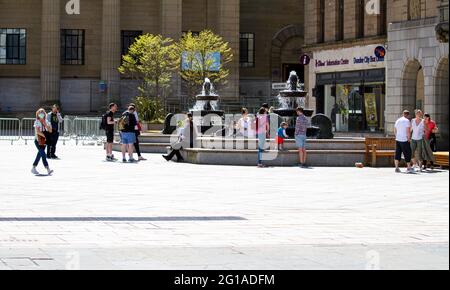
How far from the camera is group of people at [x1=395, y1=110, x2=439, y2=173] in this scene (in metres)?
26.4

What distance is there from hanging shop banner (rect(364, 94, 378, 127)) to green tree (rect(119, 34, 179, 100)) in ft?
47.3

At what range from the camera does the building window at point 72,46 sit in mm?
67375

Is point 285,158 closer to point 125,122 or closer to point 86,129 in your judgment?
A: point 125,122

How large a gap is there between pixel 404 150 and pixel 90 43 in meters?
44.0

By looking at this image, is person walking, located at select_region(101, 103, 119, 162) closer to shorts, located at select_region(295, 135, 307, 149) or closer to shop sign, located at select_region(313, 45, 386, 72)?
shorts, located at select_region(295, 135, 307, 149)

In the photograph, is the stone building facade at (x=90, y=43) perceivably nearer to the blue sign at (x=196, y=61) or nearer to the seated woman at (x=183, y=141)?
the blue sign at (x=196, y=61)

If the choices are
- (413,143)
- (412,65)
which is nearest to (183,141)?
(413,143)

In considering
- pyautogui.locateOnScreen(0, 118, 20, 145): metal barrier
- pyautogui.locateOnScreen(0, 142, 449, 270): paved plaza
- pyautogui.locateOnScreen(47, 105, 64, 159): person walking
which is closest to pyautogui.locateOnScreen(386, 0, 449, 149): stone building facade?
pyautogui.locateOnScreen(0, 142, 449, 270): paved plaza

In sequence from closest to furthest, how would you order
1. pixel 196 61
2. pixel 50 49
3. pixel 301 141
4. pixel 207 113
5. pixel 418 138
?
pixel 418 138 → pixel 301 141 → pixel 207 113 → pixel 196 61 → pixel 50 49

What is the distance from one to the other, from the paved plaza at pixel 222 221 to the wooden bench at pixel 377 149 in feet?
12.7

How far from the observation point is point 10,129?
46.7 meters

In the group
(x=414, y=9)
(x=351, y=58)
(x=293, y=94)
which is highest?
(x=414, y=9)
